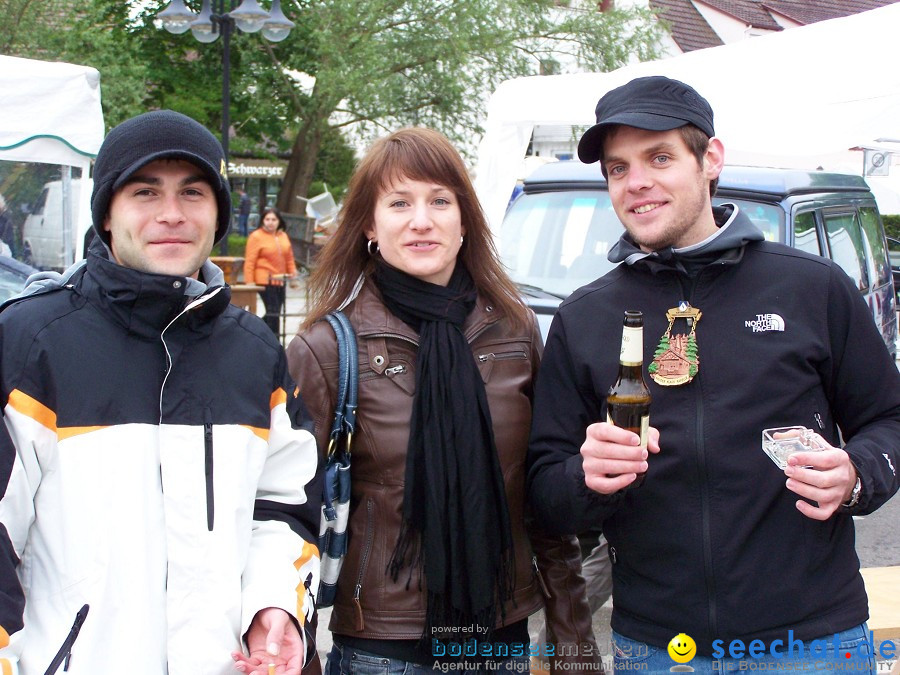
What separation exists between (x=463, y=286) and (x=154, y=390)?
1.05 metres

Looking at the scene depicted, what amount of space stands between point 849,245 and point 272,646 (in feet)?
19.5

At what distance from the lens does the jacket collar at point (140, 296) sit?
77.4 inches

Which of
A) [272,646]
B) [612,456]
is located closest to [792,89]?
[612,456]

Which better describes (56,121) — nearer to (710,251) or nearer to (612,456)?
(710,251)

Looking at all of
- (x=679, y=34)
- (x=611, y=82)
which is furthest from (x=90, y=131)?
(x=679, y=34)

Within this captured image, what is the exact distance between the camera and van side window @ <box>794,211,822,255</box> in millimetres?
5641

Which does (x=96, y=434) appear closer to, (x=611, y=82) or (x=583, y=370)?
(x=583, y=370)

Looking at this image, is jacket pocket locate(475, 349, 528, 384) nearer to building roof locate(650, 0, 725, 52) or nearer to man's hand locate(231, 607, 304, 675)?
man's hand locate(231, 607, 304, 675)

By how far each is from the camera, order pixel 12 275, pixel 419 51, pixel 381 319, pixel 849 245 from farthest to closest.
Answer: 1. pixel 419 51
2. pixel 849 245
3. pixel 12 275
4. pixel 381 319

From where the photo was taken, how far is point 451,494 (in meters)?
2.48

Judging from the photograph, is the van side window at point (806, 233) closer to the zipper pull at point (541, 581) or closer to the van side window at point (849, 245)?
the van side window at point (849, 245)

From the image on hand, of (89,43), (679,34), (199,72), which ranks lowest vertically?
(89,43)

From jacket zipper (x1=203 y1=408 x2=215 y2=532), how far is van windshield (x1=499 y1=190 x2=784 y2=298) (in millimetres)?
4176

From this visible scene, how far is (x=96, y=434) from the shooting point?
189 centimetres
